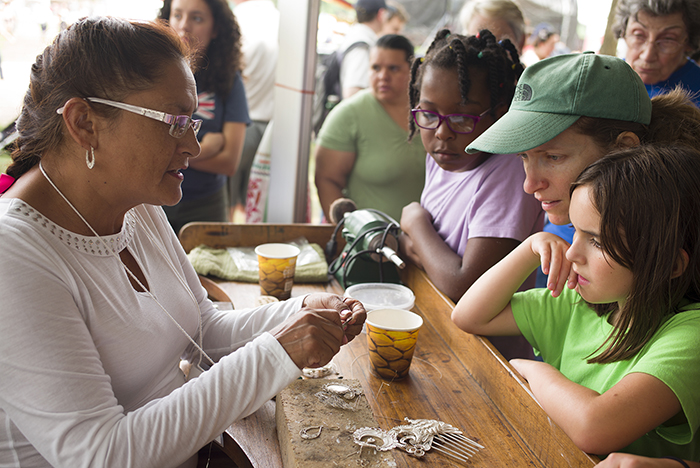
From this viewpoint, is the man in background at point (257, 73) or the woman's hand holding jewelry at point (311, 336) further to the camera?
the man in background at point (257, 73)

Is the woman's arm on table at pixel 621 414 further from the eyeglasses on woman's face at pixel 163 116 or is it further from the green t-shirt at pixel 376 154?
the green t-shirt at pixel 376 154

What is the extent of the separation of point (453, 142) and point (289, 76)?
139cm

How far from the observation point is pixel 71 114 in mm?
1101

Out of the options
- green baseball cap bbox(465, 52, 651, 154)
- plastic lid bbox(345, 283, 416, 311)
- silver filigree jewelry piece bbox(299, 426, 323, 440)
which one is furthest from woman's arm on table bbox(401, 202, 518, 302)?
silver filigree jewelry piece bbox(299, 426, 323, 440)

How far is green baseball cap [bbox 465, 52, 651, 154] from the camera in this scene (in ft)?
4.20

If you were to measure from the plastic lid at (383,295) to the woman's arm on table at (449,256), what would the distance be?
0.13m

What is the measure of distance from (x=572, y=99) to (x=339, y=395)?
0.94 meters

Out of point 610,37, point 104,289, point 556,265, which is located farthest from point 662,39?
point 104,289

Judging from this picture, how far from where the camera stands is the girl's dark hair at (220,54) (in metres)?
2.96

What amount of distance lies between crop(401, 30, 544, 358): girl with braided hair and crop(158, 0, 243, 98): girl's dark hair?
147 cm

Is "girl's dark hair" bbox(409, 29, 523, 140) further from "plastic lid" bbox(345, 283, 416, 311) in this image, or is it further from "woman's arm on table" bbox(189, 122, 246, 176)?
"woman's arm on table" bbox(189, 122, 246, 176)

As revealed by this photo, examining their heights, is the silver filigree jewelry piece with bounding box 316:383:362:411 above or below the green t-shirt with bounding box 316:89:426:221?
below

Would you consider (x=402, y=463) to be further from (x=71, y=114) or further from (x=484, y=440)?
(x=71, y=114)

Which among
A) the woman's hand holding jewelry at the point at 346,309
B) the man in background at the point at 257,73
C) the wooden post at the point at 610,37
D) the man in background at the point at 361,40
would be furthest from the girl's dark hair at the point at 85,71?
the man in background at the point at 257,73
